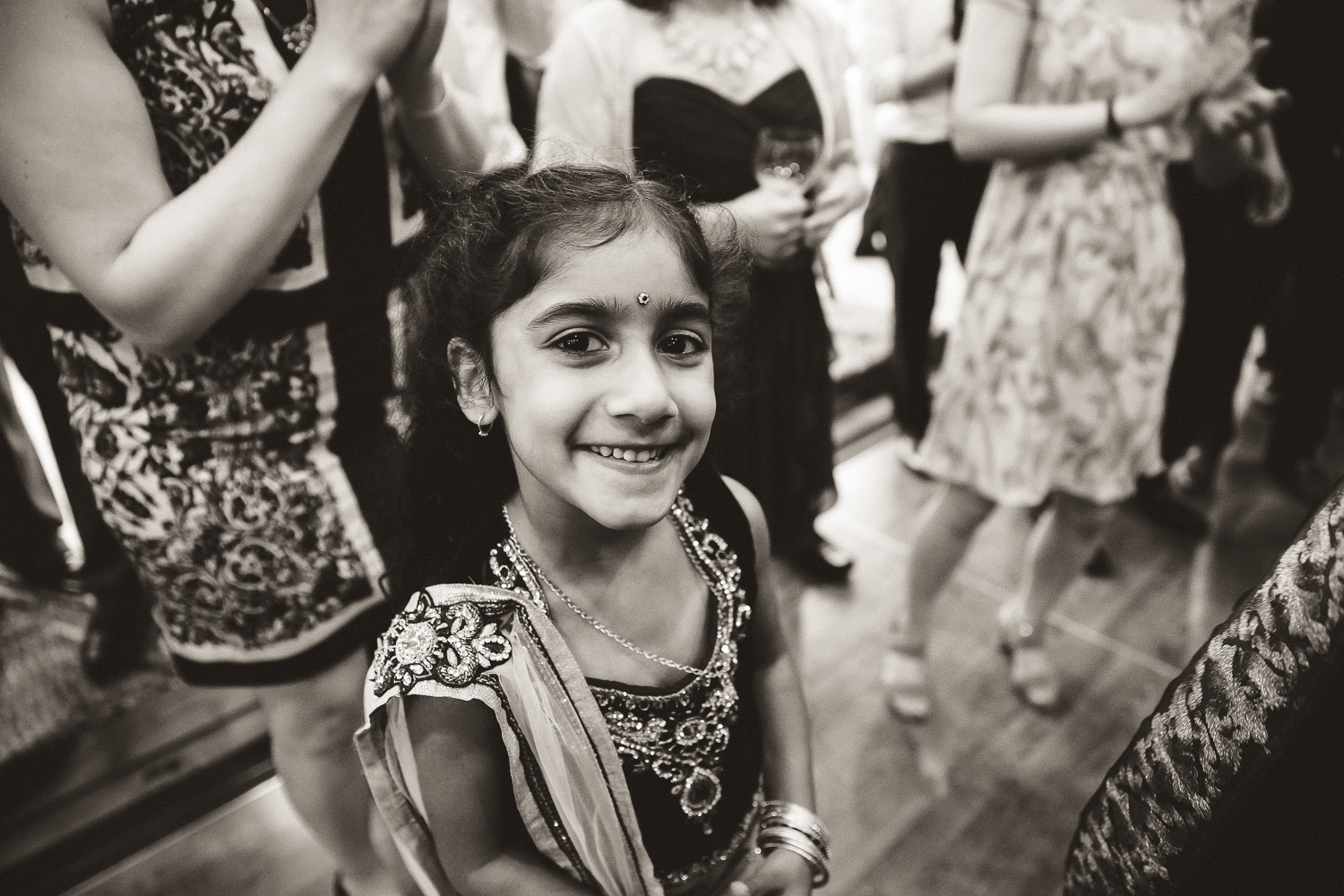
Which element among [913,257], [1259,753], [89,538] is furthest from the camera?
[913,257]

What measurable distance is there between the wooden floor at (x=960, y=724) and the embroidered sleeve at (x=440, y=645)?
1.07 metres

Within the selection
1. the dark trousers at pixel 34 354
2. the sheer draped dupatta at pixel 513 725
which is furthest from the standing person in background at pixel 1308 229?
the dark trousers at pixel 34 354

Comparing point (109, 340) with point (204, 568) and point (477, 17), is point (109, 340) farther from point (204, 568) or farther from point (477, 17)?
point (477, 17)

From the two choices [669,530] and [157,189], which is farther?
[669,530]

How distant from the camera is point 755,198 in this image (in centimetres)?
129

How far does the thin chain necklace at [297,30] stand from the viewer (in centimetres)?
85

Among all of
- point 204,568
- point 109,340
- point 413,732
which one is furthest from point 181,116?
point 413,732

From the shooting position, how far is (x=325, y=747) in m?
1.10

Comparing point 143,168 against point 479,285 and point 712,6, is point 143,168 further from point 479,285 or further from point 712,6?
point 712,6

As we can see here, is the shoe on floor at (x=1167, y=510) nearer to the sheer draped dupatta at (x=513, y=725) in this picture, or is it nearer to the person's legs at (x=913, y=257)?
the person's legs at (x=913, y=257)

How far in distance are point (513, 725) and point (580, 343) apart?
35 centimetres

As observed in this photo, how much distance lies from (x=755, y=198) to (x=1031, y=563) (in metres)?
1.14

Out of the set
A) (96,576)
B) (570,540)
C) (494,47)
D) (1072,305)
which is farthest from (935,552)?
(96,576)

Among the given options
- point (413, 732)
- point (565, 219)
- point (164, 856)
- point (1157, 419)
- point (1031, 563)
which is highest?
point (565, 219)
